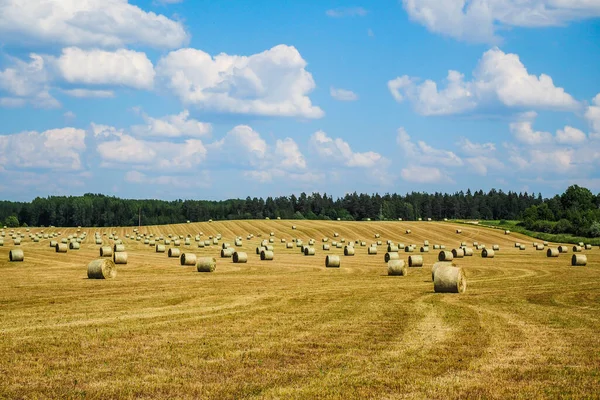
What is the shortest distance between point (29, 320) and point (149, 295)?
765 centimetres

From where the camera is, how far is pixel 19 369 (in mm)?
14016

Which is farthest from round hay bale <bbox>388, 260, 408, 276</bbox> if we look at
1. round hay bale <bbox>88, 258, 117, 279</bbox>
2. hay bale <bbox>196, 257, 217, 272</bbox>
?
round hay bale <bbox>88, 258, 117, 279</bbox>

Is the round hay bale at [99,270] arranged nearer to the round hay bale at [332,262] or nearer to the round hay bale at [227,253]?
the round hay bale at [332,262]

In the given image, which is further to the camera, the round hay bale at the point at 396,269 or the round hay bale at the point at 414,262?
the round hay bale at the point at 414,262

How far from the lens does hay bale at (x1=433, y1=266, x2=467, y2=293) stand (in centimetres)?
2900

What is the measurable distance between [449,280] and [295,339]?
1313cm

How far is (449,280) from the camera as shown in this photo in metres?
29.0

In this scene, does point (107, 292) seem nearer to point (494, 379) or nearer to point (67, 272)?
point (67, 272)

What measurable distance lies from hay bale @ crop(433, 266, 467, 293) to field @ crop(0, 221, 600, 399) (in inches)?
21.9

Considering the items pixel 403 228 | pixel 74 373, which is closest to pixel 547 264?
pixel 74 373

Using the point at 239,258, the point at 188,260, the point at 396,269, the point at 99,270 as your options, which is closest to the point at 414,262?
the point at 396,269

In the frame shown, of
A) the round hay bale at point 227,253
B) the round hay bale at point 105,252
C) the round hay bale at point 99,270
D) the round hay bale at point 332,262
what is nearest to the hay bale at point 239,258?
the round hay bale at point 227,253

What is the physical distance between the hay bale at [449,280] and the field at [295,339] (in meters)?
0.56

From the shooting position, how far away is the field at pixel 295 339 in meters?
12.8
